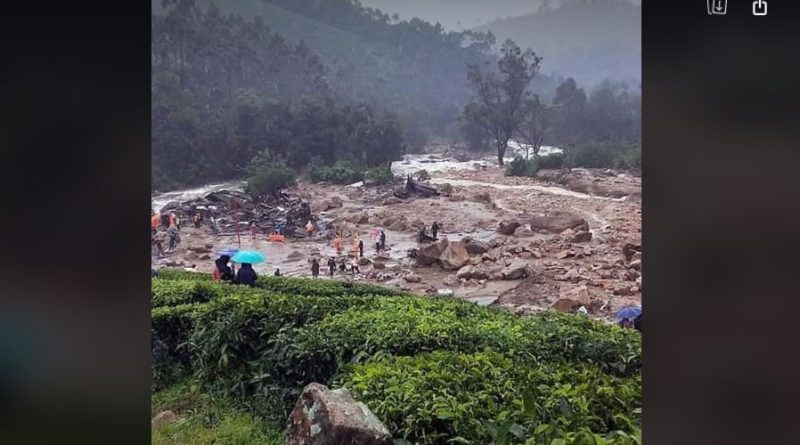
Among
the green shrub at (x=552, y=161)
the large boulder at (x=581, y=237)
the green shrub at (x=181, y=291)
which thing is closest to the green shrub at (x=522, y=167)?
the green shrub at (x=552, y=161)

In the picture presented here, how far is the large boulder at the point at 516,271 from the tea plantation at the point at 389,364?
6.2 inches

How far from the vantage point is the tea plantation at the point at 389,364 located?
99.5 inches

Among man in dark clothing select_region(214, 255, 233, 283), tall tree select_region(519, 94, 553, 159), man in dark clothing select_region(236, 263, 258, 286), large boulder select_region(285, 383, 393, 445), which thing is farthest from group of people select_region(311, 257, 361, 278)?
tall tree select_region(519, 94, 553, 159)

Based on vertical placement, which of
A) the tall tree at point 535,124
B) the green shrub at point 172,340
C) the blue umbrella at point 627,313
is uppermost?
the tall tree at point 535,124

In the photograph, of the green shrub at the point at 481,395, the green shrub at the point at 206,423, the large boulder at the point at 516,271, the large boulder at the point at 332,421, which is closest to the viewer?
the large boulder at the point at 332,421

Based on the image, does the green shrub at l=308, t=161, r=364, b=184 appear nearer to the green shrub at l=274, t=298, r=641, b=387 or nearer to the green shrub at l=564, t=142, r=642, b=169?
the green shrub at l=274, t=298, r=641, b=387

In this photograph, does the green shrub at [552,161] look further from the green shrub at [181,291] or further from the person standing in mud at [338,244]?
the green shrub at [181,291]
